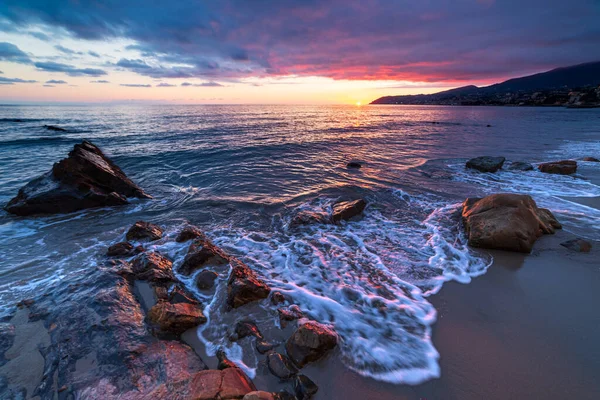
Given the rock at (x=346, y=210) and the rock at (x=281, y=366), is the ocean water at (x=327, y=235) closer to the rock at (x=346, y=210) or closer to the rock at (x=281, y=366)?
the rock at (x=281, y=366)

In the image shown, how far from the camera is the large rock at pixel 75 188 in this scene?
8.79m

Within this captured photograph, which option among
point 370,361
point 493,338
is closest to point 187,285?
point 370,361

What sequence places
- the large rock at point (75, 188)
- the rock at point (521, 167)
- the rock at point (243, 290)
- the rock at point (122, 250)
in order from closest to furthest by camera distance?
the rock at point (243, 290) → the rock at point (122, 250) → the large rock at point (75, 188) → the rock at point (521, 167)

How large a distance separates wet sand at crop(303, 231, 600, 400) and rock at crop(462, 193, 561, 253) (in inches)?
28.0

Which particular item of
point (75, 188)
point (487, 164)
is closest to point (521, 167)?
point (487, 164)

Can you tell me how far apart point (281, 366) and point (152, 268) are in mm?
3706

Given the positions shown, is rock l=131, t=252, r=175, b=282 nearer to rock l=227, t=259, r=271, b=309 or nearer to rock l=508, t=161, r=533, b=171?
rock l=227, t=259, r=271, b=309

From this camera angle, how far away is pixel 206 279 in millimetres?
5301

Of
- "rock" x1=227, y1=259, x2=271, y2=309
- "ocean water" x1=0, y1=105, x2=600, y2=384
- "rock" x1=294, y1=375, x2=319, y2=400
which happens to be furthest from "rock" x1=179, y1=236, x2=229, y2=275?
"rock" x1=294, y1=375, x2=319, y2=400

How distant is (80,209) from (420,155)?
20.0 m

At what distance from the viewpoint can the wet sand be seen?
10.2 feet

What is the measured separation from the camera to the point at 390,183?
484 inches

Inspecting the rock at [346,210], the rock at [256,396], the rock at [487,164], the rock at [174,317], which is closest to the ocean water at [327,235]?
the rock at [174,317]

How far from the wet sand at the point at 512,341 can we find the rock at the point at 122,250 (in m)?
5.28
